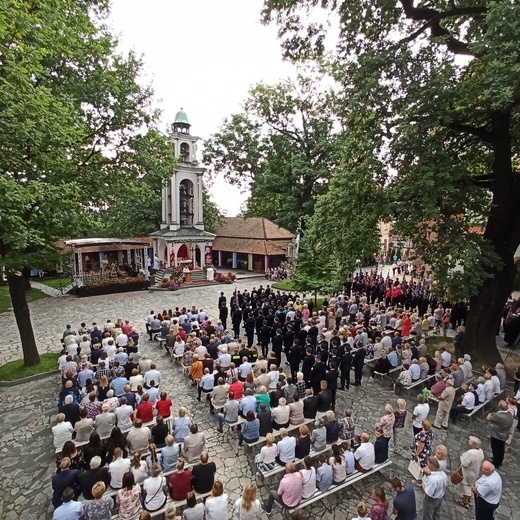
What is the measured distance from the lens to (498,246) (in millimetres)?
12148

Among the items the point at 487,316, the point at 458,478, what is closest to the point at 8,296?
the point at 458,478

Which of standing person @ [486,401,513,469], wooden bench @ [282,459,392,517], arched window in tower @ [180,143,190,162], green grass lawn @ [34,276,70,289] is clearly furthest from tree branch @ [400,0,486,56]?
green grass lawn @ [34,276,70,289]

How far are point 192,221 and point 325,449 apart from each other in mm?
28826

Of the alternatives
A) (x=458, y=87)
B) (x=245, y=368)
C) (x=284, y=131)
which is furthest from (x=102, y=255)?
(x=458, y=87)

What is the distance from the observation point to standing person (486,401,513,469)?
7449 millimetres

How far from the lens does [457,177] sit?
33.9 ft

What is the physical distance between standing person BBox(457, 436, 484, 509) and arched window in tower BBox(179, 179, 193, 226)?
30206mm

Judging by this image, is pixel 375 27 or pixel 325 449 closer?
pixel 325 449

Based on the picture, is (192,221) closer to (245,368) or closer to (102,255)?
(102,255)

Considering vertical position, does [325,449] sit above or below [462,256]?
below

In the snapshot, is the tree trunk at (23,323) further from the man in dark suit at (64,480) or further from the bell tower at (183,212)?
the bell tower at (183,212)

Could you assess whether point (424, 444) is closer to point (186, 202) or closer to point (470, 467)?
point (470, 467)

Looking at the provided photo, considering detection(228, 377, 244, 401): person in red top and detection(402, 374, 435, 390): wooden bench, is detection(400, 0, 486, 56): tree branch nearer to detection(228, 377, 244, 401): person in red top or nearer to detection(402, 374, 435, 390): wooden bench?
detection(402, 374, 435, 390): wooden bench

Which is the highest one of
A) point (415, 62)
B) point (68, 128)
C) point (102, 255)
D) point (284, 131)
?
point (284, 131)
